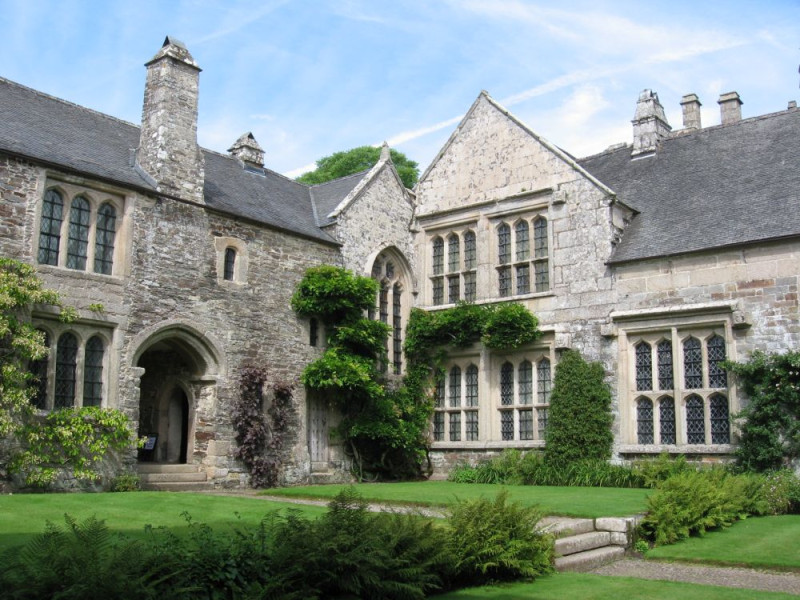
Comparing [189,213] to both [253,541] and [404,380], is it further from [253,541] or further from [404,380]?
[253,541]

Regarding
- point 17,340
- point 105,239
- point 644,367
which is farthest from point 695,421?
point 17,340

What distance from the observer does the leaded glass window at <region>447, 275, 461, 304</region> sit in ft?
75.1

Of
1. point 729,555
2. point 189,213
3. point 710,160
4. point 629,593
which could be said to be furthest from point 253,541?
point 710,160

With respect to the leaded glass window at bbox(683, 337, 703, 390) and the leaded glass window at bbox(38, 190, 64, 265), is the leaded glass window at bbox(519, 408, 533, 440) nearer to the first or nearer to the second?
the leaded glass window at bbox(683, 337, 703, 390)

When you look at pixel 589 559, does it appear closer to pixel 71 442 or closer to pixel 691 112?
pixel 71 442

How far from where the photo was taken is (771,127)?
70.0 feet

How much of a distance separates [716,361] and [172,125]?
1310 cm

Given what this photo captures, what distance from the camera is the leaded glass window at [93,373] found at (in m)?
15.9

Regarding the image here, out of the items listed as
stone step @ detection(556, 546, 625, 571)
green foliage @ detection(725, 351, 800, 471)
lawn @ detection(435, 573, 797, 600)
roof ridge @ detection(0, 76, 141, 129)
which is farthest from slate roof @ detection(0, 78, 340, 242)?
lawn @ detection(435, 573, 797, 600)

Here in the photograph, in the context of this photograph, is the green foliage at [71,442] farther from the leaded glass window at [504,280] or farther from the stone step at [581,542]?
the leaded glass window at [504,280]

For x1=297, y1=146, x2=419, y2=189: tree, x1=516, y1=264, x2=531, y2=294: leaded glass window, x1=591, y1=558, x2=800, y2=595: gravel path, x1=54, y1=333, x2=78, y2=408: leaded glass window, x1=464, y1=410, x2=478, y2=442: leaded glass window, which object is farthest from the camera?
x1=297, y1=146, x2=419, y2=189: tree

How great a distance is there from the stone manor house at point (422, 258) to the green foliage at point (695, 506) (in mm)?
4094

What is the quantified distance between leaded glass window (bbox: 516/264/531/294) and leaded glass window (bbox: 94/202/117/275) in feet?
33.5

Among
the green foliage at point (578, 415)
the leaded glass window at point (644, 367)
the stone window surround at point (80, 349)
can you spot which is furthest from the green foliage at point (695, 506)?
the stone window surround at point (80, 349)
